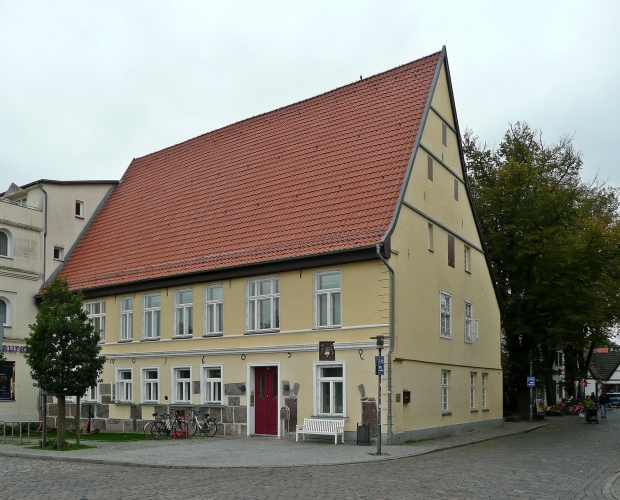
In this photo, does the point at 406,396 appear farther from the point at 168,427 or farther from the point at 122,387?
the point at 122,387

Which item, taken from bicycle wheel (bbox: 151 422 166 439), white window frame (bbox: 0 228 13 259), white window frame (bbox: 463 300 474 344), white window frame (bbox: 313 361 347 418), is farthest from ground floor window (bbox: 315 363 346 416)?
white window frame (bbox: 0 228 13 259)

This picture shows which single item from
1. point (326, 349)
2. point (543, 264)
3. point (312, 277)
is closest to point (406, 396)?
point (326, 349)

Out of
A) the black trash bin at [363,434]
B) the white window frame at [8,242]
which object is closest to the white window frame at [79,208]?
the white window frame at [8,242]

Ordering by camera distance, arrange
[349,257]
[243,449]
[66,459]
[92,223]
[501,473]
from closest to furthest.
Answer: [501,473], [66,459], [243,449], [349,257], [92,223]

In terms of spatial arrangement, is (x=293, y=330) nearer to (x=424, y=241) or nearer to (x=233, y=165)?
(x=424, y=241)

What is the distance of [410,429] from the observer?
2377cm

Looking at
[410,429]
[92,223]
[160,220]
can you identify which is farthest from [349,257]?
[92,223]

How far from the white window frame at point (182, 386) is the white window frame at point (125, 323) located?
10.4 ft

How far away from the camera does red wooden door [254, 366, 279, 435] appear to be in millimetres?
24938

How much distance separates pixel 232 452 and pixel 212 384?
23.2 ft

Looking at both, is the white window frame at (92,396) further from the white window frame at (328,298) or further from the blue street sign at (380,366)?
the blue street sign at (380,366)

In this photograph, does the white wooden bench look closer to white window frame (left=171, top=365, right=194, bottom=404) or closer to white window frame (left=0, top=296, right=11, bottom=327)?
white window frame (left=171, top=365, right=194, bottom=404)

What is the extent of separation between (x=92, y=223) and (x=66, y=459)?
18.6 m

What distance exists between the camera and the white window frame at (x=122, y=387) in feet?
98.2
